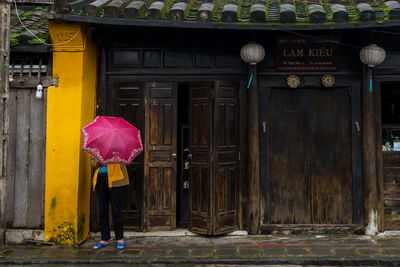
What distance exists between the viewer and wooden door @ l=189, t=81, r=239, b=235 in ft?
23.9

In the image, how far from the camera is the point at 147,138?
7551 millimetres

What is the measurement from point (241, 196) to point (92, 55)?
418 cm

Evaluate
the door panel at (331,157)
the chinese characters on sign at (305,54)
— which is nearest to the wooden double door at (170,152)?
the chinese characters on sign at (305,54)

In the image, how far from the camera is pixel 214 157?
23.9 feet

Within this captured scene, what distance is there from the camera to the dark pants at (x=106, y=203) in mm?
6539

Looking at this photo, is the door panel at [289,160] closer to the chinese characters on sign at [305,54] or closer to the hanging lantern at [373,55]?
the chinese characters on sign at [305,54]

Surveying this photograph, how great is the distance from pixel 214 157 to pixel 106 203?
222 centimetres

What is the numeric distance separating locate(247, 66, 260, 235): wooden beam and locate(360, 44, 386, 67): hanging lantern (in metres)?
2.10

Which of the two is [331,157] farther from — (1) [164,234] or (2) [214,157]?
(1) [164,234]

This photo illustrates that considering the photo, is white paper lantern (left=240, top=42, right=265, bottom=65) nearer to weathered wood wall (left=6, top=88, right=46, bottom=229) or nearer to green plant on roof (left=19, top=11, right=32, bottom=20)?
weathered wood wall (left=6, top=88, right=46, bottom=229)

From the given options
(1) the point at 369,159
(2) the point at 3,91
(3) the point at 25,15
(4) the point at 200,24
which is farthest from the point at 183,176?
(3) the point at 25,15

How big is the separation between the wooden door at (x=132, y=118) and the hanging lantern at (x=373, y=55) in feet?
14.5

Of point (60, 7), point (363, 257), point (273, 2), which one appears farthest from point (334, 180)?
point (60, 7)

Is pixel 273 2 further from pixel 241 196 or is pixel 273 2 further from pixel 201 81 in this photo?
pixel 241 196
